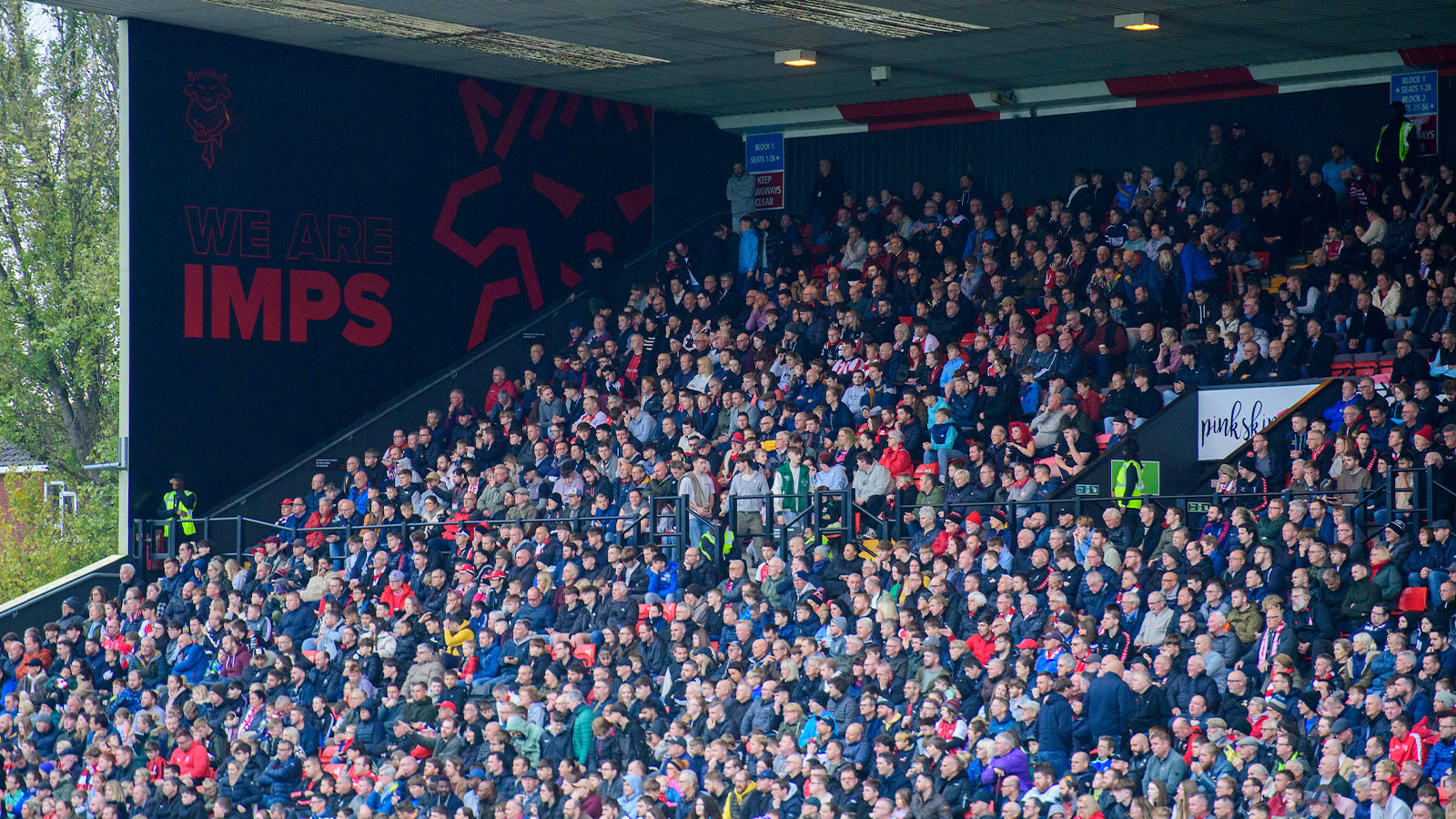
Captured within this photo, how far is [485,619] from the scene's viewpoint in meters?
17.8

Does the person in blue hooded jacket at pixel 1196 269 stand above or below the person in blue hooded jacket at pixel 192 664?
above

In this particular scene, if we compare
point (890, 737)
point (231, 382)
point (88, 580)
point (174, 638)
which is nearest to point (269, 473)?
point (231, 382)

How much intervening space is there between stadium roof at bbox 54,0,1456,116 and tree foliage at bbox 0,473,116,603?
1805cm

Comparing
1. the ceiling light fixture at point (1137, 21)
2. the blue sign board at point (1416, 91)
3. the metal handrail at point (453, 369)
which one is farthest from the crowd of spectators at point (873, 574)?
the ceiling light fixture at point (1137, 21)

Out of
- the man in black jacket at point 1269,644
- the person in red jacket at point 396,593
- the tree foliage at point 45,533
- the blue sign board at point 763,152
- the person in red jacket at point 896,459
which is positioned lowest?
the tree foliage at point 45,533

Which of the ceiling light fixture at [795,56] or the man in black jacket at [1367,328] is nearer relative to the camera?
the man in black jacket at [1367,328]

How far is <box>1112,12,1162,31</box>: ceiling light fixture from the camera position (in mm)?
19328

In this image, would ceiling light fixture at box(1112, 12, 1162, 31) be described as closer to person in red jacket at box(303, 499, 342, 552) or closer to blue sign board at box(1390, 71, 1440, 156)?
blue sign board at box(1390, 71, 1440, 156)

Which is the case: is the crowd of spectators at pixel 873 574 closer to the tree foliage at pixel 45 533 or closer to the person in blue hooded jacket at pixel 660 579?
the person in blue hooded jacket at pixel 660 579

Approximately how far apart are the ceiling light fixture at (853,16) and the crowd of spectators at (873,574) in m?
2.67

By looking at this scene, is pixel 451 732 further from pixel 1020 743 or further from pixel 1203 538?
pixel 1203 538

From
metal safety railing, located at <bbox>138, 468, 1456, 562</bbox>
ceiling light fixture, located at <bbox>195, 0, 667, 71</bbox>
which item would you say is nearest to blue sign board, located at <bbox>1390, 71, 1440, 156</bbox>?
metal safety railing, located at <bbox>138, 468, 1456, 562</bbox>

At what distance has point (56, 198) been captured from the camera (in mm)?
36438

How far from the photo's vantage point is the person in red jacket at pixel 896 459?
1805cm
